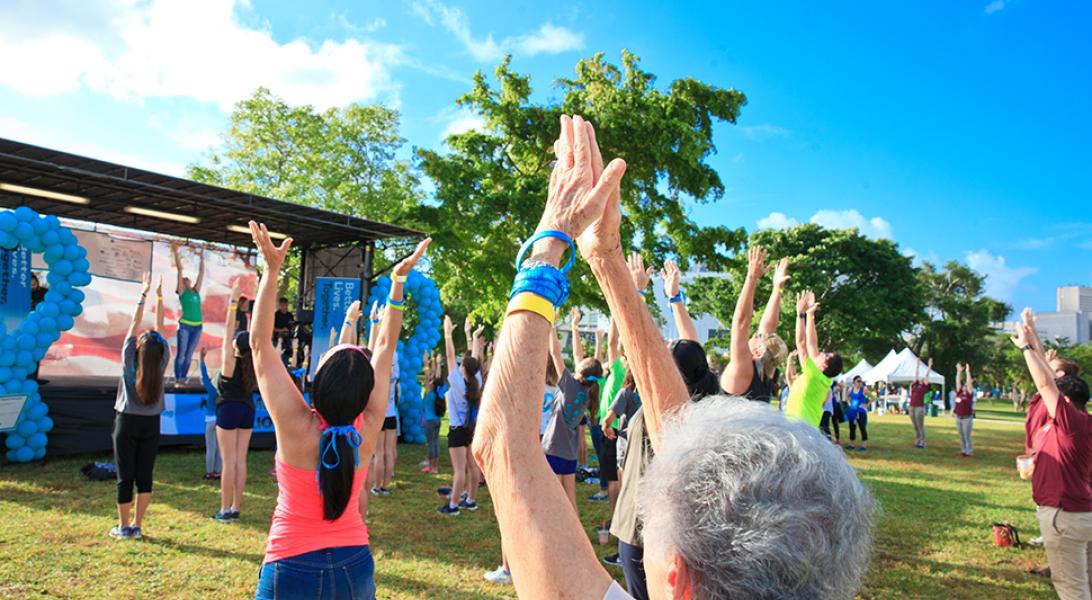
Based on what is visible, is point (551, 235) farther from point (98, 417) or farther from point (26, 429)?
point (98, 417)

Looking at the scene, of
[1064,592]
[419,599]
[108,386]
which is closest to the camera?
[1064,592]

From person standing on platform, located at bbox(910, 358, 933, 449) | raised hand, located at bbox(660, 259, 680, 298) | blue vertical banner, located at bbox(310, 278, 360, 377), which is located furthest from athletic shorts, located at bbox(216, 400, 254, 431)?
person standing on platform, located at bbox(910, 358, 933, 449)

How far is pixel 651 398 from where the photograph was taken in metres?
2.18

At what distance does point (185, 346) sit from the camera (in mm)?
13336

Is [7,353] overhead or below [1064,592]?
overhead

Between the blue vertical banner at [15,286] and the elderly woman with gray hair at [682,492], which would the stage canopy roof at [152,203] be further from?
the elderly woman with gray hair at [682,492]

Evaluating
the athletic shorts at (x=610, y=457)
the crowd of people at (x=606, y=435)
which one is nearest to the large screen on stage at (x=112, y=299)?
the crowd of people at (x=606, y=435)

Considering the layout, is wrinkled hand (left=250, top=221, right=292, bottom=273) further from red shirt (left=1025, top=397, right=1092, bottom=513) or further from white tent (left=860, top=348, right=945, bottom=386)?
white tent (left=860, top=348, right=945, bottom=386)

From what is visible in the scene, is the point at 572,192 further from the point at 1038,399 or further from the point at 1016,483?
the point at 1016,483

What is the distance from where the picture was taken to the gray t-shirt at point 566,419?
612 cm

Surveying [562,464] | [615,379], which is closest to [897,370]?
[615,379]

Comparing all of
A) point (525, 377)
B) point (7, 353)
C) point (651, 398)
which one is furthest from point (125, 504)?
point (525, 377)

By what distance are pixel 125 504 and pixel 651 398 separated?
6.02 metres

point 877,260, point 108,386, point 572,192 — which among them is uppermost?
point 877,260
